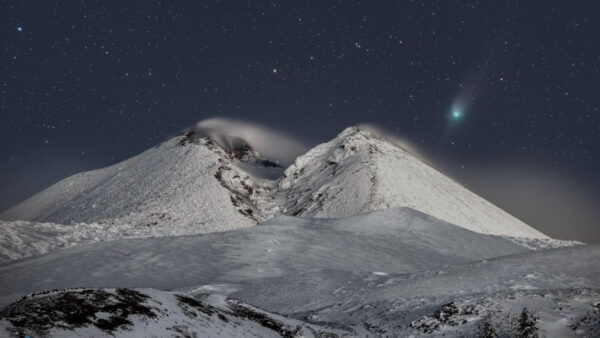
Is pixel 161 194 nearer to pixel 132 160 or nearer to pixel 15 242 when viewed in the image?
pixel 132 160

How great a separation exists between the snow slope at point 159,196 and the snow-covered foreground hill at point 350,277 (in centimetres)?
6836

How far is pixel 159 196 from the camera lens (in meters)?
148

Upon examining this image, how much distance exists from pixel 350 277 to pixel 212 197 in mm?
124532

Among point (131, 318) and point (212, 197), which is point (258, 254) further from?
point (212, 197)

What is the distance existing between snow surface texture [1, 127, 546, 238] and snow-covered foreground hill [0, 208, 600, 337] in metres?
70.1

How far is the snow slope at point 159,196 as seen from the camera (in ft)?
429

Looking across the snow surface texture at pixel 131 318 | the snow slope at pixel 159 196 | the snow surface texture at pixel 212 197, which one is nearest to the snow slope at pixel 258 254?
the snow surface texture at pixel 131 318

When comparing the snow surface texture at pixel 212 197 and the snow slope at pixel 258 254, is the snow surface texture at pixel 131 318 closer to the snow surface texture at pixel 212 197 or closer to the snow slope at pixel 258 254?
the snow slope at pixel 258 254

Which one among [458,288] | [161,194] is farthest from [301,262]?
[161,194]

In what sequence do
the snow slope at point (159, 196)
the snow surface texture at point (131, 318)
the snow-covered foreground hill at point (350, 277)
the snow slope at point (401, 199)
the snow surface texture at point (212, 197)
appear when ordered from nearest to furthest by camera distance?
1. the snow surface texture at point (131, 318)
2. the snow-covered foreground hill at point (350, 277)
3. the snow slope at point (159, 196)
4. the snow surface texture at point (212, 197)
5. the snow slope at point (401, 199)

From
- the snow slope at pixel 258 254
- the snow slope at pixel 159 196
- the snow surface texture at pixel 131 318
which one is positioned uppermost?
the snow slope at pixel 159 196

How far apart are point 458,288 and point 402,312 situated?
4.83 meters

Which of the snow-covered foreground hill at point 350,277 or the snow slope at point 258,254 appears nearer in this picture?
the snow-covered foreground hill at point 350,277

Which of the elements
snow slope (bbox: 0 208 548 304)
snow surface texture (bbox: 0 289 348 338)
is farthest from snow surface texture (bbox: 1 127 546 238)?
snow surface texture (bbox: 0 289 348 338)
